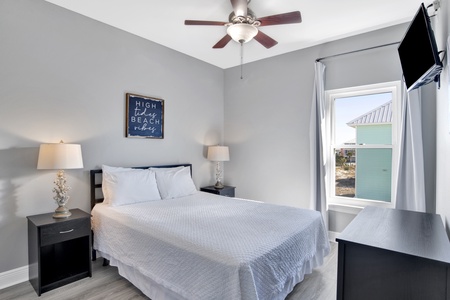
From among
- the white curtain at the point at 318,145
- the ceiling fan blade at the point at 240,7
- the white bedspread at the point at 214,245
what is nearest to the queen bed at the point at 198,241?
the white bedspread at the point at 214,245

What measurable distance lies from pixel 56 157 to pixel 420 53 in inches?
128

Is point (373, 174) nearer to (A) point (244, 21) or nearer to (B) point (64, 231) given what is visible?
(A) point (244, 21)

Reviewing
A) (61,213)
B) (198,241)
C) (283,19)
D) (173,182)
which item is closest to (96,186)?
(61,213)

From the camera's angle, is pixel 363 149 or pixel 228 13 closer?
pixel 228 13

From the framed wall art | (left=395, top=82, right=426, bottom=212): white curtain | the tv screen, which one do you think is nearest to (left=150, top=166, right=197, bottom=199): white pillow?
the framed wall art

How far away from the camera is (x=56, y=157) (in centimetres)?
240

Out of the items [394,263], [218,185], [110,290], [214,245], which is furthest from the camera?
[218,185]

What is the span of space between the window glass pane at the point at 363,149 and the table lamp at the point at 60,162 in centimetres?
342

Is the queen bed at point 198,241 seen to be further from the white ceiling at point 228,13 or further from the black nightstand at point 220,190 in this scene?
the white ceiling at point 228,13

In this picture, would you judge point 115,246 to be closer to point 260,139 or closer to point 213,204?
point 213,204

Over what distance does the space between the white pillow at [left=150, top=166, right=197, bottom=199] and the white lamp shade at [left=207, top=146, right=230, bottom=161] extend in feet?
2.40

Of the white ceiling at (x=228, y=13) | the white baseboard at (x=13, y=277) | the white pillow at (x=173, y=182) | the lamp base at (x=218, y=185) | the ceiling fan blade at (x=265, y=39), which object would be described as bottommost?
the white baseboard at (x=13, y=277)

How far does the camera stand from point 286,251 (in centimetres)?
187

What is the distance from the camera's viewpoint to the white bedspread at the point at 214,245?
1.57 meters
